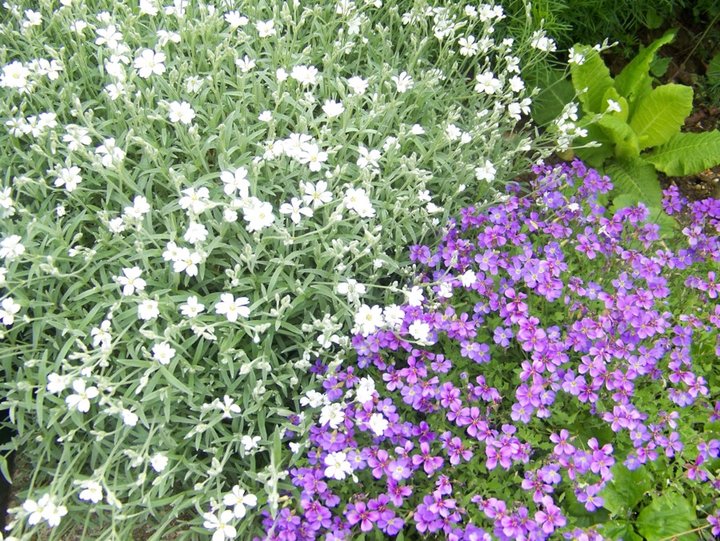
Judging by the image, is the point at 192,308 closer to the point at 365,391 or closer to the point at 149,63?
the point at 365,391

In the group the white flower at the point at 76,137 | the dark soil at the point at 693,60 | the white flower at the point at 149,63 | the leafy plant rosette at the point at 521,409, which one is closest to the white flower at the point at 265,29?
the white flower at the point at 149,63

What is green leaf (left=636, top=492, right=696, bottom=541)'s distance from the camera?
2758 millimetres

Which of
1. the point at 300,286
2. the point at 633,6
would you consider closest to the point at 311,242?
the point at 300,286

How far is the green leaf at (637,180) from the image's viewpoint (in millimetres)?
4461

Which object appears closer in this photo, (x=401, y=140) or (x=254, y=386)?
(x=254, y=386)

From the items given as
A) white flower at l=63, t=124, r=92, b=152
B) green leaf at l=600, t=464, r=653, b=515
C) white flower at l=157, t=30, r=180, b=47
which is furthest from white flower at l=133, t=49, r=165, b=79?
green leaf at l=600, t=464, r=653, b=515

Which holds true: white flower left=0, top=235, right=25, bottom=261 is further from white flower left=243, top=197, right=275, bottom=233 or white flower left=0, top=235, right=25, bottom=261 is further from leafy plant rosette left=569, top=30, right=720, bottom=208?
leafy plant rosette left=569, top=30, right=720, bottom=208

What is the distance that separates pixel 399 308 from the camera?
2740 millimetres

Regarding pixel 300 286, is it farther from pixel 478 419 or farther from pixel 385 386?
pixel 478 419

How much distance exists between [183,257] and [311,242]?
Result: 0.71 meters

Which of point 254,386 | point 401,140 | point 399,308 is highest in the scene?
point 401,140

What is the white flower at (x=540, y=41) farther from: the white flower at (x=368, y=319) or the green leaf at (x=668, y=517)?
the green leaf at (x=668, y=517)

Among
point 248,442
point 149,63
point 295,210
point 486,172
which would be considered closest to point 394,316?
point 295,210

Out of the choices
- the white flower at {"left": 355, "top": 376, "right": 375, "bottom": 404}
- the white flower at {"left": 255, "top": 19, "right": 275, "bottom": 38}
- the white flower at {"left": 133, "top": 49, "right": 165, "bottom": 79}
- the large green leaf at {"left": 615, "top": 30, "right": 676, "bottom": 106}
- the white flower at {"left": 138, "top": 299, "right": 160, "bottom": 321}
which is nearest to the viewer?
the white flower at {"left": 138, "top": 299, "right": 160, "bottom": 321}
